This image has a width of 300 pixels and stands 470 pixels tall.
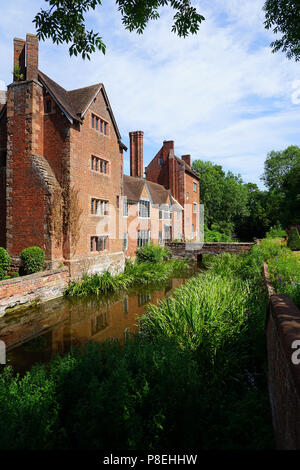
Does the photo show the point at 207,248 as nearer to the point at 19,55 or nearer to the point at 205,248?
the point at 205,248

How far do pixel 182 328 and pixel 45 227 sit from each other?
37.3 feet

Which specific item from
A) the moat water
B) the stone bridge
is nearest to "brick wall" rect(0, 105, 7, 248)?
the moat water

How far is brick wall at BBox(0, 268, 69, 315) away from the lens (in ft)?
38.9

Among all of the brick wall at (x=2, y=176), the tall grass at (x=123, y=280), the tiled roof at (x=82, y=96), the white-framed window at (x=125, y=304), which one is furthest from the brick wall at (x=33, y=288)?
the tiled roof at (x=82, y=96)

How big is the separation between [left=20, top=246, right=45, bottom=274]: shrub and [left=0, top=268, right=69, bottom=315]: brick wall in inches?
34.5

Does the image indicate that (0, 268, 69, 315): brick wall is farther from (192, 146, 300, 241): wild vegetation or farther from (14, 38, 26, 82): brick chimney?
(192, 146, 300, 241): wild vegetation

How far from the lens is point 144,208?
28.1 m

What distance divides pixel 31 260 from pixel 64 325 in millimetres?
5049

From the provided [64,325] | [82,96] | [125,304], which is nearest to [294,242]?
[125,304]

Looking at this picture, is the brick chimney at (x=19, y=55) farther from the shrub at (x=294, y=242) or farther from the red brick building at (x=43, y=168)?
the shrub at (x=294, y=242)

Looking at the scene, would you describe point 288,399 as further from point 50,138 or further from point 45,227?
point 50,138

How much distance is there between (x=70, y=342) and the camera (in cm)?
932

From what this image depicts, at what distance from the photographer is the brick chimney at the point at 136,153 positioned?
31.2 metres
